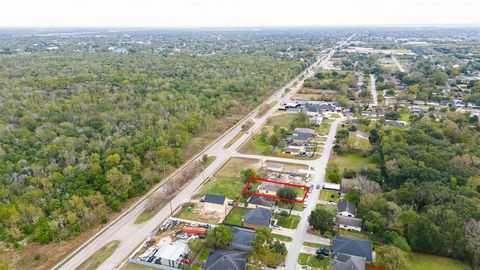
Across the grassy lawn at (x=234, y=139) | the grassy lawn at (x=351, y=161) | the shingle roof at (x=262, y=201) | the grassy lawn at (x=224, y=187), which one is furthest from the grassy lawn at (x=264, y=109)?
the shingle roof at (x=262, y=201)

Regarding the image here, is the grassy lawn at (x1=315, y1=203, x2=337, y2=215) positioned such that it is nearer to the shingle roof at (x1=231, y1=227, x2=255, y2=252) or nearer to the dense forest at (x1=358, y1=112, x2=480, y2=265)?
the dense forest at (x1=358, y1=112, x2=480, y2=265)

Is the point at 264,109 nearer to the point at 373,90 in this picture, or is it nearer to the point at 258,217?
the point at 373,90

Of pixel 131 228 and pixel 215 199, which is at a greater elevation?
pixel 215 199

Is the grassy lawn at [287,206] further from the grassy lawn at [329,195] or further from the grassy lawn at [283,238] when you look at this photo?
the grassy lawn at [283,238]

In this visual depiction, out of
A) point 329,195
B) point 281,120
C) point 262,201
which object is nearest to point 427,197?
point 329,195

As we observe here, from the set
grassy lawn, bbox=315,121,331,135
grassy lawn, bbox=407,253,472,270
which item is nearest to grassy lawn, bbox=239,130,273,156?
grassy lawn, bbox=315,121,331,135

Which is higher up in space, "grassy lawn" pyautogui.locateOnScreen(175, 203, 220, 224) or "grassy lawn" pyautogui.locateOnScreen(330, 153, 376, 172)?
"grassy lawn" pyautogui.locateOnScreen(330, 153, 376, 172)
